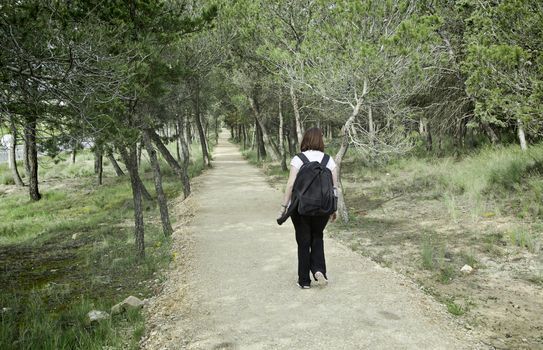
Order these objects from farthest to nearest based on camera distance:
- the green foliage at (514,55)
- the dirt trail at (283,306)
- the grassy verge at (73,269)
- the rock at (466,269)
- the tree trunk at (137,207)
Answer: the tree trunk at (137,207) < the green foliage at (514,55) < the rock at (466,269) < the grassy verge at (73,269) < the dirt trail at (283,306)

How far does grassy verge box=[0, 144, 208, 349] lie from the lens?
484 centimetres

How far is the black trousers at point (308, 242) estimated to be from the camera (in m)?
5.15

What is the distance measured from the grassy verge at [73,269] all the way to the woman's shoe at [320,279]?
2312mm

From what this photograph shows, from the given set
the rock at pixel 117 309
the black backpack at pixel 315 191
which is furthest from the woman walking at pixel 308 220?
the rock at pixel 117 309

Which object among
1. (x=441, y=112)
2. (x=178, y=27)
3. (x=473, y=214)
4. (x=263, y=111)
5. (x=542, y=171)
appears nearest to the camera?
(x=473, y=214)

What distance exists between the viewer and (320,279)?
539 centimetres

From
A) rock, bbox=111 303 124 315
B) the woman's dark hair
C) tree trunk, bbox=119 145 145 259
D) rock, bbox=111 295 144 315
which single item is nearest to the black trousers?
the woman's dark hair

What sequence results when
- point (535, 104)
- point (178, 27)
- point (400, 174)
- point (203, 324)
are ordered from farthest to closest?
point (400, 174) → point (178, 27) → point (535, 104) → point (203, 324)

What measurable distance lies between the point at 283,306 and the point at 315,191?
1.48 metres

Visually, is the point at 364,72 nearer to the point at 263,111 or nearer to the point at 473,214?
the point at 473,214

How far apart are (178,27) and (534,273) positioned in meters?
9.02

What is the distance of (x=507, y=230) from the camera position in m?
7.78

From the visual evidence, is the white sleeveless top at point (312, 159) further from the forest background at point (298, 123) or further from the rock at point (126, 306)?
the rock at point (126, 306)

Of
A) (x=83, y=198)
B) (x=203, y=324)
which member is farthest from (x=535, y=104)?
(x=83, y=198)
